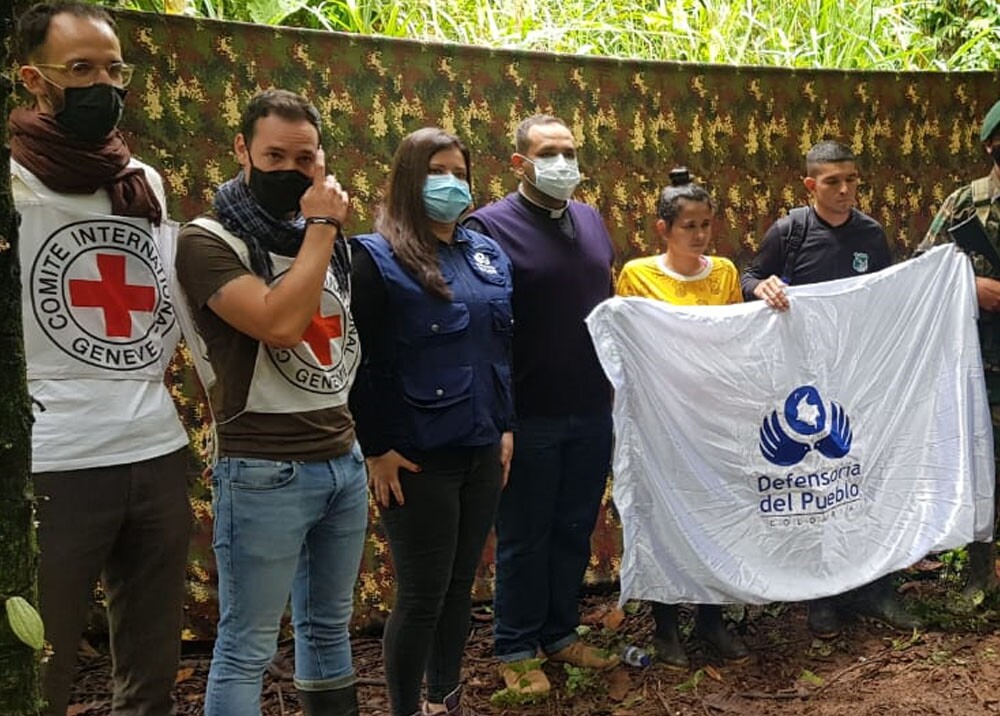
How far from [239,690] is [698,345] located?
180 cm

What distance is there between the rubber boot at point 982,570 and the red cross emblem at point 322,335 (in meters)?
2.57

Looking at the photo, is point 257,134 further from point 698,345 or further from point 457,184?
point 698,345

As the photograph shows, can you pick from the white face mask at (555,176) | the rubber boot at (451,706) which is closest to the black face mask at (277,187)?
the white face mask at (555,176)

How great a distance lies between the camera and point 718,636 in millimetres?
3217

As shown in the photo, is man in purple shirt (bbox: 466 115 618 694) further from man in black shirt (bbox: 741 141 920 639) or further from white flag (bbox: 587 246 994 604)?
man in black shirt (bbox: 741 141 920 639)

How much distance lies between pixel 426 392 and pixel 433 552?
409mm

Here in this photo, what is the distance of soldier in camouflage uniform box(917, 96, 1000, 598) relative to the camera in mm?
3359

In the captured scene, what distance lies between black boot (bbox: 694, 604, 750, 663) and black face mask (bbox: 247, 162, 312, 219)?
2.04 meters

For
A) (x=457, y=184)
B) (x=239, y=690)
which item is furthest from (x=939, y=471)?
(x=239, y=690)

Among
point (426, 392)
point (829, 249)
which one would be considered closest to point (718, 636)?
point (829, 249)

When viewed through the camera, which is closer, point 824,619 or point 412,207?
point 412,207

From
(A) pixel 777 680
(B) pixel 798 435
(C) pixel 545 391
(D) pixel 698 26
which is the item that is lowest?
(A) pixel 777 680

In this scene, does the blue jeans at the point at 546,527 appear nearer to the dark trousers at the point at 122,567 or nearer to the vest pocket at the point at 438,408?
the vest pocket at the point at 438,408

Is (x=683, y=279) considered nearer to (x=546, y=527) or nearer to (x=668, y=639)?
(x=546, y=527)
